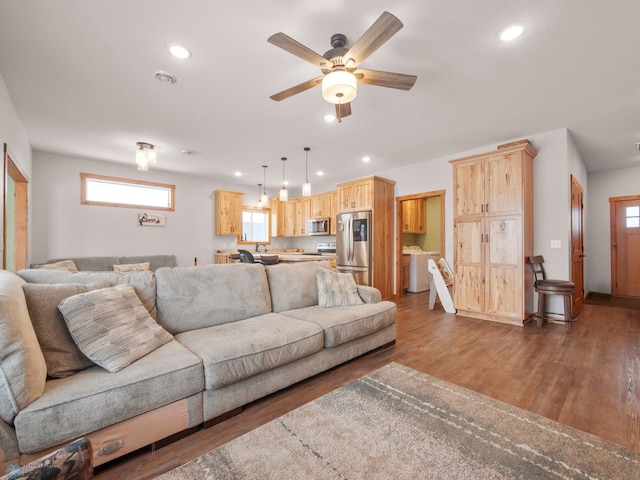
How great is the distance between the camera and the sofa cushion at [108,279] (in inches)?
73.7

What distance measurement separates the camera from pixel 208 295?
2.37 metres

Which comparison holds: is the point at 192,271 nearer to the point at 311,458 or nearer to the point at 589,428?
the point at 311,458

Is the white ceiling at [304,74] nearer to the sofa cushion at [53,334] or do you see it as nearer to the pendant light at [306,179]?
the pendant light at [306,179]

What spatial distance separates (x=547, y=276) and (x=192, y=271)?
4589 millimetres

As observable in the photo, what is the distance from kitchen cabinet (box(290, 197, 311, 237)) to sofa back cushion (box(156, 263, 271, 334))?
4.66 metres

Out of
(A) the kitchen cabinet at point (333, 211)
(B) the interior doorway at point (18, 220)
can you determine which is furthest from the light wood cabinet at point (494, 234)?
(B) the interior doorway at point (18, 220)

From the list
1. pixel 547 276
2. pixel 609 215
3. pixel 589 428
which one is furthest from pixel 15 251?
pixel 609 215

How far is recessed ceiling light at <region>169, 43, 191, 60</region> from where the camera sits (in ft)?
7.31

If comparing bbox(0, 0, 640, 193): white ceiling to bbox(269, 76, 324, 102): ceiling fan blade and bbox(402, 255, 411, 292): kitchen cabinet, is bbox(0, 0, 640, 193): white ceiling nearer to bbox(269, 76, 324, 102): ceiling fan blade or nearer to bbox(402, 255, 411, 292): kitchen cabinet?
bbox(269, 76, 324, 102): ceiling fan blade

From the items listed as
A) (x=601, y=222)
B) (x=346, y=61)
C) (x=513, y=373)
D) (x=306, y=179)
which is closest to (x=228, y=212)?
(x=306, y=179)

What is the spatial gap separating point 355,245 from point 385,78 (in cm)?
355

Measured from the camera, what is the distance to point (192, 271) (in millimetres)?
2424

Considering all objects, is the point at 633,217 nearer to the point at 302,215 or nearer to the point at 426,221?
the point at 426,221

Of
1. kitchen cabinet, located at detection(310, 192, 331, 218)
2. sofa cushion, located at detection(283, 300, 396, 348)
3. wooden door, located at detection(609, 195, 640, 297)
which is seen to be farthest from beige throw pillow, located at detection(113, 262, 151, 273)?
wooden door, located at detection(609, 195, 640, 297)
